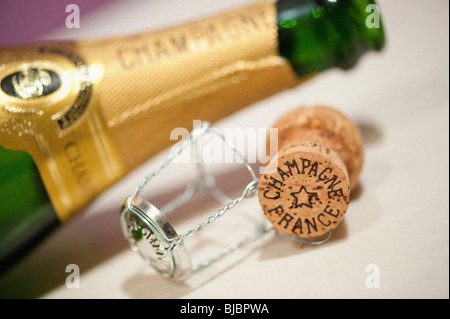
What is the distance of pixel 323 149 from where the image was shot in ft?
1.58

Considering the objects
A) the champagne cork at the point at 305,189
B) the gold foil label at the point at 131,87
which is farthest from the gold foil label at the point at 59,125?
the champagne cork at the point at 305,189

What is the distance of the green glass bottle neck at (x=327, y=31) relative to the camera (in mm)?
600

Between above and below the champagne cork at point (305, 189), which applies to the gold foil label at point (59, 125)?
above

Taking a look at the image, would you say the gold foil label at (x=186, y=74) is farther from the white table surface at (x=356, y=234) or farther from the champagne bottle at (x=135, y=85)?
the white table surface at (x=356, y=234)

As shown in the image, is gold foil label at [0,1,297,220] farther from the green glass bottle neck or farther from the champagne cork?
the champagne cork

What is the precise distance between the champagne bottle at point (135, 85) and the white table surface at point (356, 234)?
7cm

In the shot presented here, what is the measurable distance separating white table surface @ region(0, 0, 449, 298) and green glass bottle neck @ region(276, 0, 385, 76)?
157mm

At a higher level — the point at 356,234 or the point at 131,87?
the point at 131,87

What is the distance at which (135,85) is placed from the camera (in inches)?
24.2

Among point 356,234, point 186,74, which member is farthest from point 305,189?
point 186,74

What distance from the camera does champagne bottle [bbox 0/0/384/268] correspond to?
22.5 inches

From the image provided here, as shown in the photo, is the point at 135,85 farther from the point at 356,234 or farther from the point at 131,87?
the point at 356,234

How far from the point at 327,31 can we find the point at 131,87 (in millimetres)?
269

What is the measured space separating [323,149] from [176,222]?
0.79 ft
